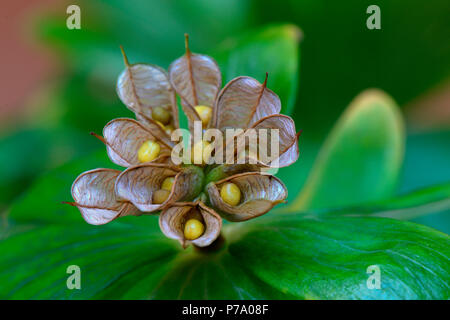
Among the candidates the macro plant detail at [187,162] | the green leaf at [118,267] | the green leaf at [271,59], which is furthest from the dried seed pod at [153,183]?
the green leaf at [271,59]

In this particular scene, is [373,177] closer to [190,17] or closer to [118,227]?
[118,227]

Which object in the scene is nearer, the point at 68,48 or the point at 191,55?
the point at 191,55

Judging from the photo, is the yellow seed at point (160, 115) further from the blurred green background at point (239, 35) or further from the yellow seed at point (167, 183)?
the blurred green background at point (239, 35)

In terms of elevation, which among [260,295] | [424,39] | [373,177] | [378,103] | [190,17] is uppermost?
[190,17]

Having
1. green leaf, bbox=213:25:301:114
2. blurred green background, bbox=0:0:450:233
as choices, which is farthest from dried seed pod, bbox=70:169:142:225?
blurred green background, bbox=0:0:450:233

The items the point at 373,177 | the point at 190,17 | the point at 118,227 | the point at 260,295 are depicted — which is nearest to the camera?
the point at 260,295

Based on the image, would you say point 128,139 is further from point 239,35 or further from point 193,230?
point 239,35

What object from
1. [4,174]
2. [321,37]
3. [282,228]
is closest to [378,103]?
[321,37]

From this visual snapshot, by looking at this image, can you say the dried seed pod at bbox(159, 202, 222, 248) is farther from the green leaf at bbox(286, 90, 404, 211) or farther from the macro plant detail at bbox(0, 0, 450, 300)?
the green leaf at bbox(286, 90, 404, 211)
